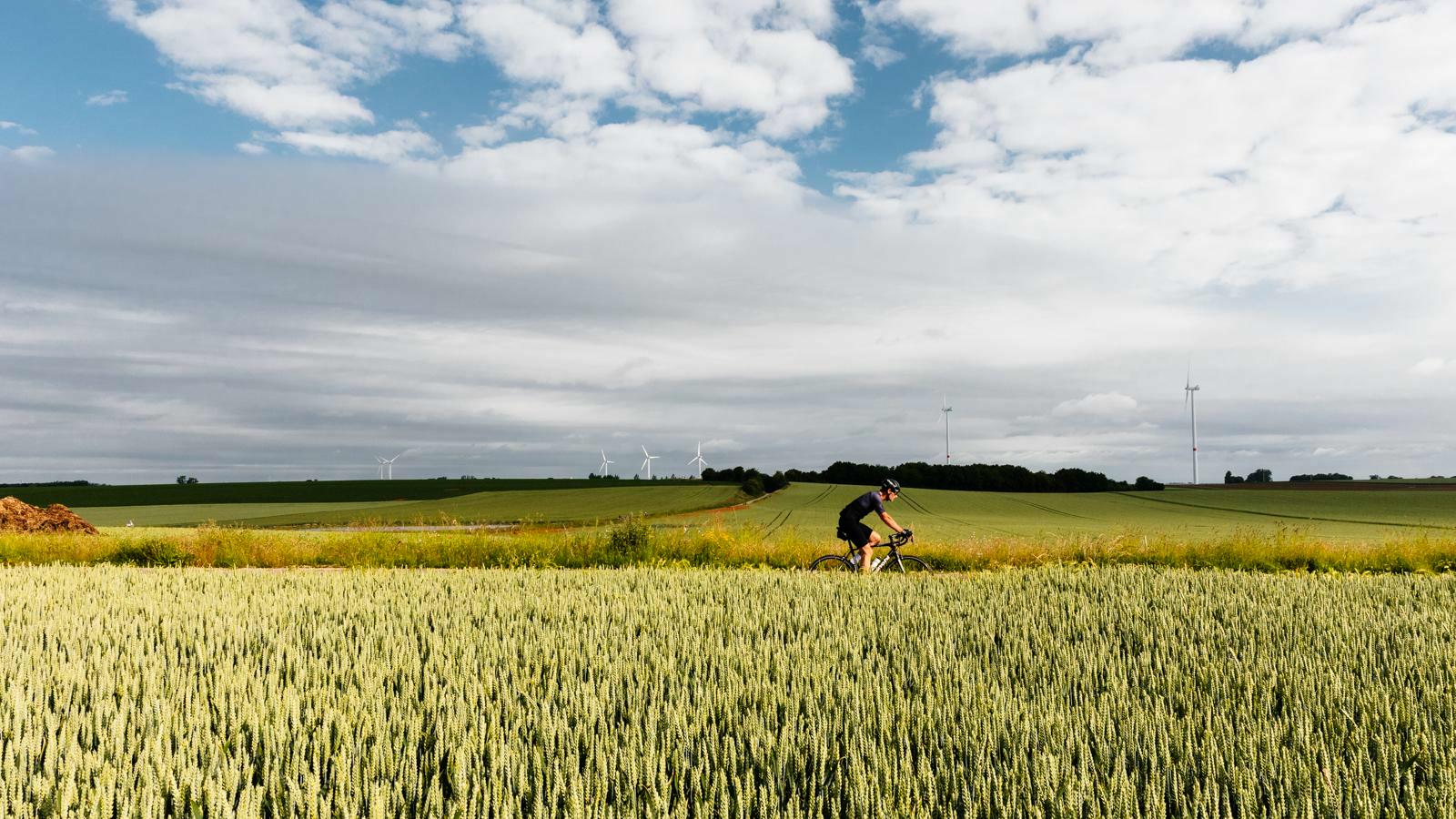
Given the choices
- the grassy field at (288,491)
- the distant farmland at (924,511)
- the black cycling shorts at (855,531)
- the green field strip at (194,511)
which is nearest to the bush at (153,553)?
the distant farmland at (924,511)

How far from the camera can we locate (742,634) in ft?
26.4

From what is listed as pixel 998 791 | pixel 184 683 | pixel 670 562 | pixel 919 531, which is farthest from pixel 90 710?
pixel 919 531

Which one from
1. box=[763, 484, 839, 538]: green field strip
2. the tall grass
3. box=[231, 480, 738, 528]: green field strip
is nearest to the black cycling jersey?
the tall grass

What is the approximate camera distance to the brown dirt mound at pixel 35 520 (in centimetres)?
2655

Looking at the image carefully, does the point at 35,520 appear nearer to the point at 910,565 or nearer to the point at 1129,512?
the point at 910,565

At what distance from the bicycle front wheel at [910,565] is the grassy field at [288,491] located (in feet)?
179

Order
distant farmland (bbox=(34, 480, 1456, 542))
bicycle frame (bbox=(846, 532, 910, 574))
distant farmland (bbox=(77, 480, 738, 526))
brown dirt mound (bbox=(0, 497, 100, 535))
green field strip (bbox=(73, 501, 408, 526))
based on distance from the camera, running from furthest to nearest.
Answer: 1. green field strip (bbox=(73, 501, 408, 526))
2. distant farmland (bbox=(77, 480, 738, 526))
3. distant farmland (bbox=(34, 480, 1456, 542))
4. brown dirt mound (bbox=(0, 497, 100, 535))
5. bicycle frame (bbox=(846, 532, 910, 574))

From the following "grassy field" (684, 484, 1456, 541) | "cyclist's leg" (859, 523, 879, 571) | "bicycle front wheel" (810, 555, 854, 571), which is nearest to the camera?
"cyclist's leg" (859, 523, 879, 571)

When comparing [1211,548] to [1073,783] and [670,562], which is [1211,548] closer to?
[670,562]

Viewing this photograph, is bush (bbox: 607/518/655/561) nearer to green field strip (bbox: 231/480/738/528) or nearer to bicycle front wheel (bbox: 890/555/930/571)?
bicycle front wheel (bbox: 890/555/930/571)

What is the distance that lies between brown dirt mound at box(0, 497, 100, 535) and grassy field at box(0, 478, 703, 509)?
46.3 m

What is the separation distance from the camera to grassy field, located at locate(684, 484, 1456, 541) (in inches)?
1367

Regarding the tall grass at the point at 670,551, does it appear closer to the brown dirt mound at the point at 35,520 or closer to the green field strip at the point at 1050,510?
the brown dirt mound at the point at 35,520

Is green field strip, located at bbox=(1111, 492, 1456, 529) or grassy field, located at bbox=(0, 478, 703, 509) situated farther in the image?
grassy field, located at bbox=(0, 478, 703, 509)
